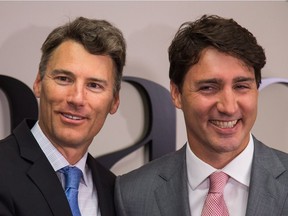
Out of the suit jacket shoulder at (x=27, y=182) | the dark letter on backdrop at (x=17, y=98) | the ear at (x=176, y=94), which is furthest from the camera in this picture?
the dark letter on backdrop at (x=17, y=98)

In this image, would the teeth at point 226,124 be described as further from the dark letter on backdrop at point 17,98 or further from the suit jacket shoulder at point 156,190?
the dark letter on backdrop at point 17,98

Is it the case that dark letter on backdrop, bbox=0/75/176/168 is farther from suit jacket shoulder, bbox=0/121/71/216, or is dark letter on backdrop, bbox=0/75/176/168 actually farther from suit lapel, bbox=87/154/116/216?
suit jacket shoulder, bbox=0/121/71/216

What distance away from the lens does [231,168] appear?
1.62 m

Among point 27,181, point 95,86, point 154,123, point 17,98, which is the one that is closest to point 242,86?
point 95,86

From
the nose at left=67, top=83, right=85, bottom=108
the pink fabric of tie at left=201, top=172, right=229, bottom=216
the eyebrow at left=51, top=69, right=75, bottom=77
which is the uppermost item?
the eyebrow at left=51, top=69, right=75, bottom=77

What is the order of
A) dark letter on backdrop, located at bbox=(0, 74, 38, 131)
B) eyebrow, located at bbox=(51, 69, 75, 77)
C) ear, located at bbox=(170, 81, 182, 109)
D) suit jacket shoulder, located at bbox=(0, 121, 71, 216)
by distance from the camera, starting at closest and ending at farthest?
suit jacket shoulder, located at bbox=(0, 121, 71, 216) < eyebrow, located at bbox=(51, 69, 75, 77) < ear, located at bbox=(170, 81, 182, 109) < dark letter on backdrop, located at bbox=(0, 74, 38, 131)

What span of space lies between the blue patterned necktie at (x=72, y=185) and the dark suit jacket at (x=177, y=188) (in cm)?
19

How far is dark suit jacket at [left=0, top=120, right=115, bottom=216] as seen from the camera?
1.48m

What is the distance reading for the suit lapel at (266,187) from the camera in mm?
1497

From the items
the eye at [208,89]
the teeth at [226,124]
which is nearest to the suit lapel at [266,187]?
the teeth at [226,124]

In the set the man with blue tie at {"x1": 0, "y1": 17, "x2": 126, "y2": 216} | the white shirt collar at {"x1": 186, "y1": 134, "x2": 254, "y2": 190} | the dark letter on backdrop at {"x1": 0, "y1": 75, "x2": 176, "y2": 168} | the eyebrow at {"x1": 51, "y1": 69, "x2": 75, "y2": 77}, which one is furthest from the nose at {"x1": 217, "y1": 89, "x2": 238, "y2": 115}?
the dark letter on backdrop at {"x1": 0, "y1": 75, "x2": 176, "y2": 168}

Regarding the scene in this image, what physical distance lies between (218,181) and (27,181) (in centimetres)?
64

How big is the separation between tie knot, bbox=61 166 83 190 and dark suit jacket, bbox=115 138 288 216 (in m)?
0.18

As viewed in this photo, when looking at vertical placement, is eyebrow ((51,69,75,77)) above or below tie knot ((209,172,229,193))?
above
